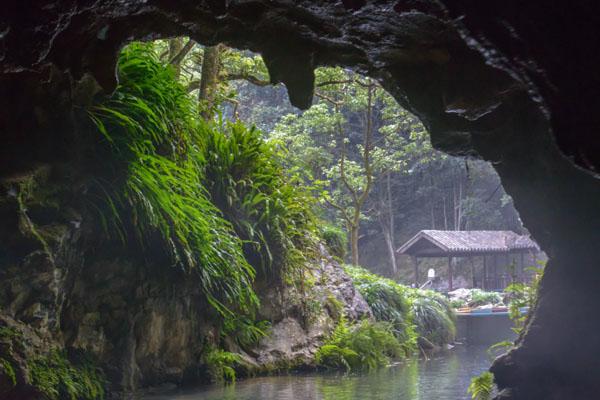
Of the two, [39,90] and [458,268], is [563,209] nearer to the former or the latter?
[39,90]

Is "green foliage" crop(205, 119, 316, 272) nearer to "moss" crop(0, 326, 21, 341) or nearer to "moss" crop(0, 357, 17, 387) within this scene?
"moss" crop(0, 326, 21, 341)

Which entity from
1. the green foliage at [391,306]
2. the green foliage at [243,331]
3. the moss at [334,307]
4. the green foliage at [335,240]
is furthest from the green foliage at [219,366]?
the green foliage at [335,240]

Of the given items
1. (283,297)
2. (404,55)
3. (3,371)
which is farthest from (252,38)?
(283,297)

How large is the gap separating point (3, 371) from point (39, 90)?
147 centimetres

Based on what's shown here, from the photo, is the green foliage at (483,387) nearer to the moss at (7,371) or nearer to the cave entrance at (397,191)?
the moss at (7,371)

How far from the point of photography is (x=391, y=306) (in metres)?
11.2

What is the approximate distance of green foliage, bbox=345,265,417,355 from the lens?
33.9ft

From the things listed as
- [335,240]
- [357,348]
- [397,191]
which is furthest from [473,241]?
[357,348]

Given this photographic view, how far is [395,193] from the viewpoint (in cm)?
3641

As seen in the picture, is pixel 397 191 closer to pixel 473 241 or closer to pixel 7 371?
pixel 473 241

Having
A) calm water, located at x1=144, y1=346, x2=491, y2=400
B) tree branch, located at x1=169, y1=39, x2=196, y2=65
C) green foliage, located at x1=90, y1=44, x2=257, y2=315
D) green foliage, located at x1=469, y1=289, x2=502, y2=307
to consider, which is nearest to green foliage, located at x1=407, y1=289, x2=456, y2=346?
calm water, located at x1=144, y1=346, x2=491, y2=400

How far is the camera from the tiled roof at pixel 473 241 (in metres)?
23.9

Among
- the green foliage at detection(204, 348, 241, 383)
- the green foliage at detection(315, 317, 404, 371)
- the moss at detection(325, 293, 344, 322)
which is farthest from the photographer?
the moss at detection(325, 293, 344, 322)

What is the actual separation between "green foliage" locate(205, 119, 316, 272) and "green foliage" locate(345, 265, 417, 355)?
3208mm
